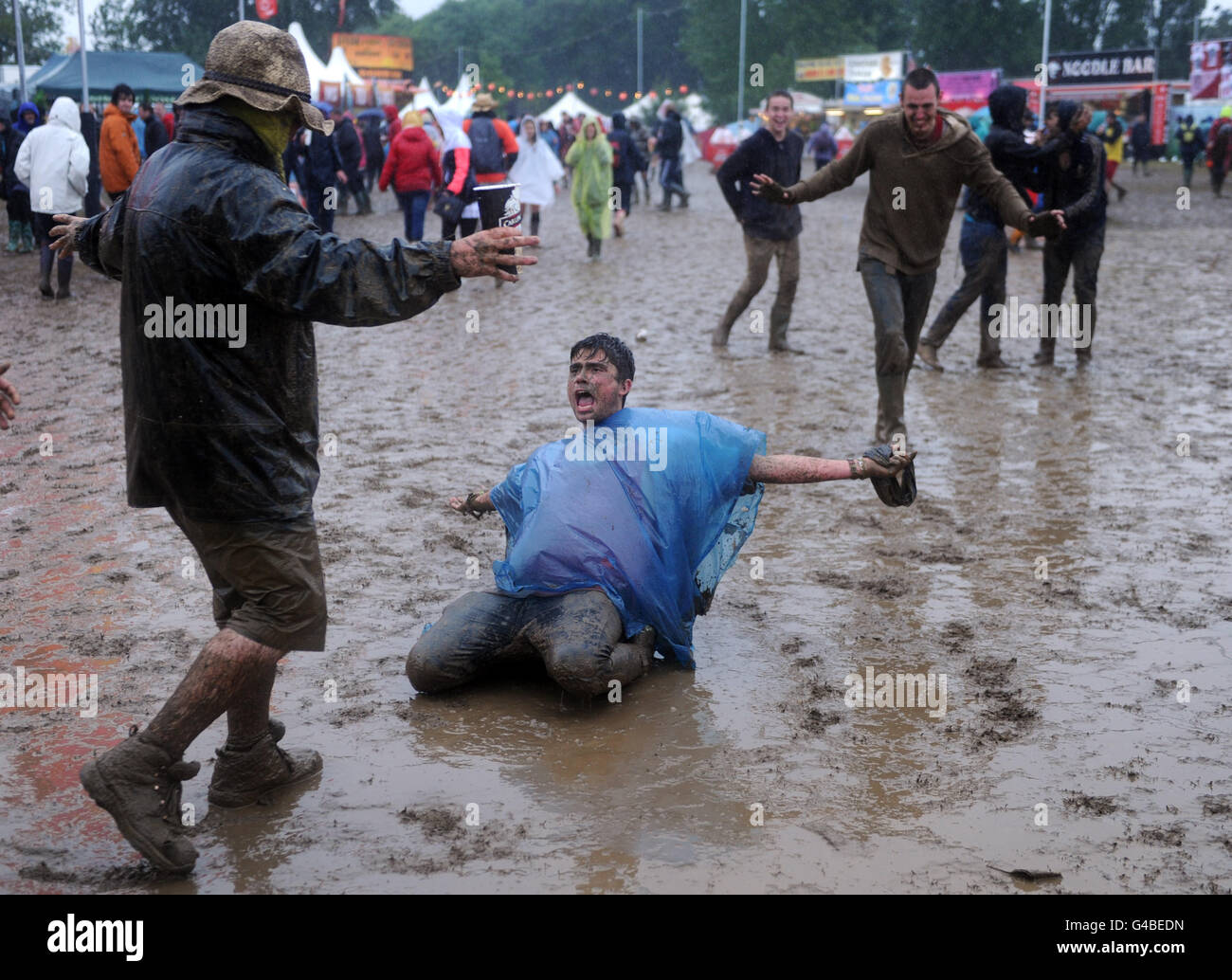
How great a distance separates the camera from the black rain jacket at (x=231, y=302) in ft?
10.4

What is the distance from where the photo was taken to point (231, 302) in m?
3.29

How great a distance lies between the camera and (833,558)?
236 inches

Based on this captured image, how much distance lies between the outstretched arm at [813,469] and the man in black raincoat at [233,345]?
1.60 m

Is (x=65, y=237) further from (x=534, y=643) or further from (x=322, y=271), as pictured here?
(x=534, y=643)

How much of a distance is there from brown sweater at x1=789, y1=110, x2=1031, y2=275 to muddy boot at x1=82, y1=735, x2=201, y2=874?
5107mm

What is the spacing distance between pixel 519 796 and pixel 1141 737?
76.4 inches

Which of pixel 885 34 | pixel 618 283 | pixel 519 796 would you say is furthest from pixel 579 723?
pixel 885 34

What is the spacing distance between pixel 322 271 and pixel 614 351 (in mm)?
1658

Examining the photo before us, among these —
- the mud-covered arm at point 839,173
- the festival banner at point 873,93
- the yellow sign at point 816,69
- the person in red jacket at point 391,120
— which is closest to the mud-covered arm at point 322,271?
the mud-covered arm at point 839,173

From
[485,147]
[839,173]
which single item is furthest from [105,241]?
[485,147]

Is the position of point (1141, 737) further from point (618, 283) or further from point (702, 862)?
point (618, 283)

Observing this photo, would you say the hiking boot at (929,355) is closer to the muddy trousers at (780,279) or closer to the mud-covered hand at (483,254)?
the muddy trousers at (780,279)
